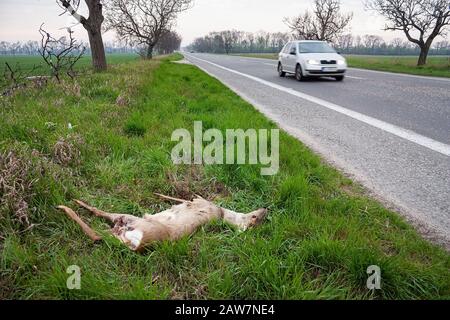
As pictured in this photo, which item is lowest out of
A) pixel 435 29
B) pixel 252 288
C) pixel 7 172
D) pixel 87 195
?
pixel 252 288

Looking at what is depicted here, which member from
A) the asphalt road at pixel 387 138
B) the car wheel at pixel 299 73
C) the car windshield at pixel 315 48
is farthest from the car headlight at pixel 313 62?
the asphalt road at pixel 387 138

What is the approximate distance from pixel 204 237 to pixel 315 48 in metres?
12.4

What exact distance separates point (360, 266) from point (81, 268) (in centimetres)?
164

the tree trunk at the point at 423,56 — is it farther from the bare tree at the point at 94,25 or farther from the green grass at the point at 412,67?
the bare tree at the point at 94,25

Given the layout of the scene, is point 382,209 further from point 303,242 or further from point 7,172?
point 7,172

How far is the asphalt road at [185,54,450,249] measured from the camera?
9.13ft

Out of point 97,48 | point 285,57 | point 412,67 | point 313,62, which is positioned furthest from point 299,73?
point 412,67

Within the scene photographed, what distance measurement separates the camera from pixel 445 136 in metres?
4.59

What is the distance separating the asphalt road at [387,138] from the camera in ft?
9.13

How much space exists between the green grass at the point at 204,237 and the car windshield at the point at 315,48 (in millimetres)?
9979

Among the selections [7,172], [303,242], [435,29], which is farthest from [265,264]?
[435,29]

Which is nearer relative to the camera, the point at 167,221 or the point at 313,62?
the point at 167,221

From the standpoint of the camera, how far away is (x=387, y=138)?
4.54 m

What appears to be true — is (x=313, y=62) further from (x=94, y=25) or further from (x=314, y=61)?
(x=94, y=25)
